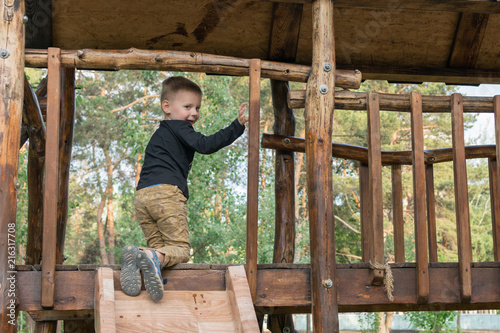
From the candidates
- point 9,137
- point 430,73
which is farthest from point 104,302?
point 430,73

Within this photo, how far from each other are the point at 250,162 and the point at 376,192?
2.90 feet

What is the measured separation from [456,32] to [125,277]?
14.4 feet

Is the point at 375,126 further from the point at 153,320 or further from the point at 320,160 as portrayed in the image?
the point at 153,320

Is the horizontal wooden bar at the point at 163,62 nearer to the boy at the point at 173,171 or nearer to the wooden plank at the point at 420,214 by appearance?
the boy at the point at 173,171

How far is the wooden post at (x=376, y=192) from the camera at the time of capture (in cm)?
385

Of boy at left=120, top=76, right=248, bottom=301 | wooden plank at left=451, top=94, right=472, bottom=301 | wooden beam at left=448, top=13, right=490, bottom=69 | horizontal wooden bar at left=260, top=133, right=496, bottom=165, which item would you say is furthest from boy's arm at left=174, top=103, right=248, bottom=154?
wooden beam at left=448, top=13, right=490, bottom=69

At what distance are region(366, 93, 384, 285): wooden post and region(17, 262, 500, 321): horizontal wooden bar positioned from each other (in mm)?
113

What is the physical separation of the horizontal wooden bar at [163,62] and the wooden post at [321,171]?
138 millimetres

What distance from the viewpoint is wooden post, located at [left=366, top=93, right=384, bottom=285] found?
3848 mm

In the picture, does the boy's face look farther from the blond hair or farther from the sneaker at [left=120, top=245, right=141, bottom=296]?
the sneaker at [left=120, top=245, right=141, bottom=296]

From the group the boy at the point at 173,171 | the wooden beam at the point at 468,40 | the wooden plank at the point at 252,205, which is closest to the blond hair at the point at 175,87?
the boy at the point at 173,171

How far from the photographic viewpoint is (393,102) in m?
4.13

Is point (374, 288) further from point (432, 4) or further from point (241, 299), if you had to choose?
point (432, 4)

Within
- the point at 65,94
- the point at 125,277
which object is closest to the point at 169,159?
the point at 125,277
